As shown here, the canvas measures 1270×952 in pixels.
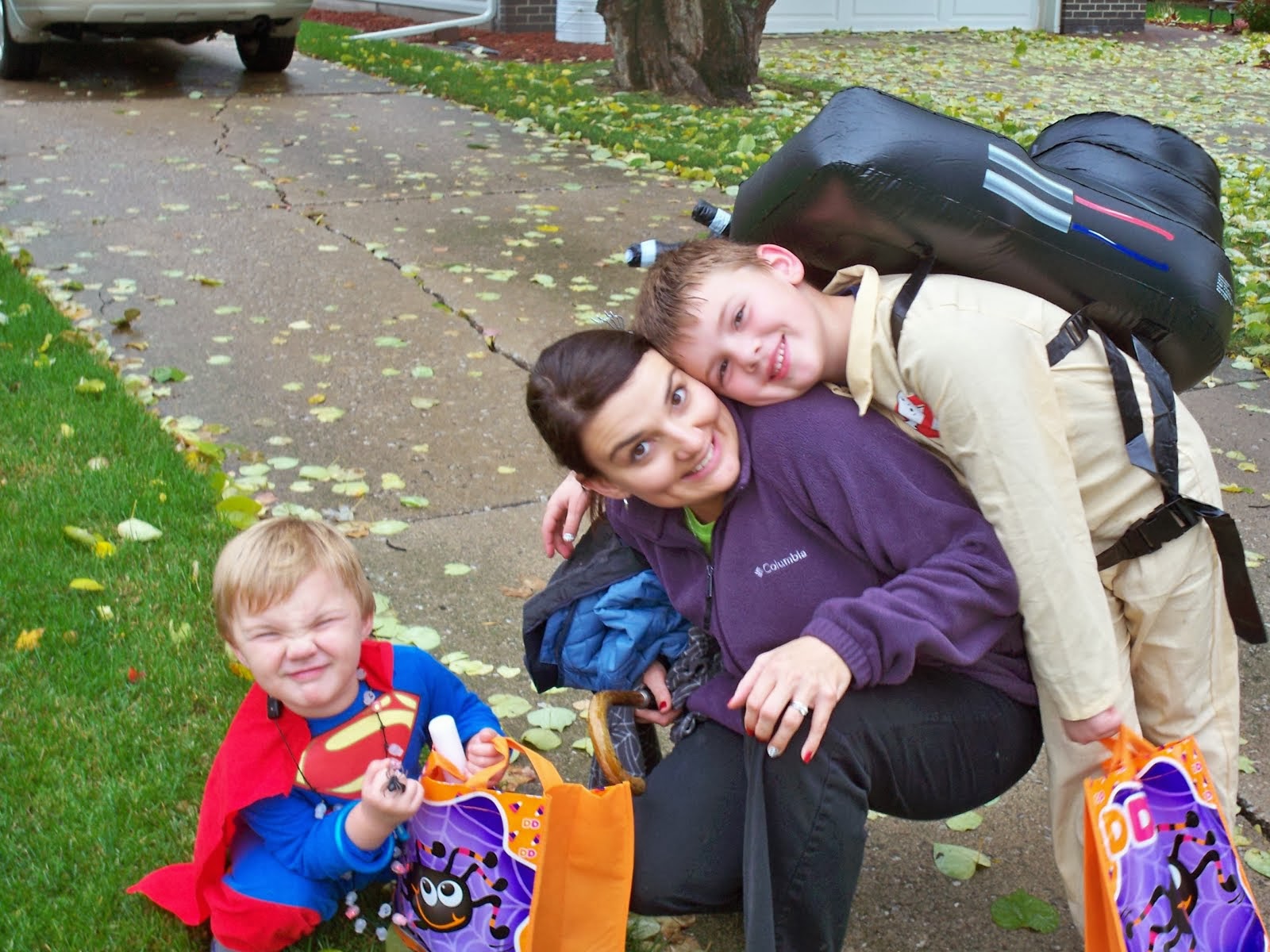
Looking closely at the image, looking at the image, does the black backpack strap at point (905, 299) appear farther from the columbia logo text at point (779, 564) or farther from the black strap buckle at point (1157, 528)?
the black strap buckle at point (1157, 528)

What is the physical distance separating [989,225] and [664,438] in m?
0.57

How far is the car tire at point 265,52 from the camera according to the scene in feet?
35.1

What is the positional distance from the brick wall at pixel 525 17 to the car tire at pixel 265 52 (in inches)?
145

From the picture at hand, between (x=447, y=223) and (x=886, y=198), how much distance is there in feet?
16.1

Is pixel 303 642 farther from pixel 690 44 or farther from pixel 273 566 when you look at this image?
pixel 690 44

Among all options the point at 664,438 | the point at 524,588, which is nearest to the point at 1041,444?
the point at 664,438

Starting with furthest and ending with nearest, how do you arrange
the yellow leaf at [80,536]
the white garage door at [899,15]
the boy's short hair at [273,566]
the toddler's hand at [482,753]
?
the white garage door at [899,15] < the yellow leaf at [80,536] < the toddler's hand at [482,753] < the boy's short hair at [273,566]

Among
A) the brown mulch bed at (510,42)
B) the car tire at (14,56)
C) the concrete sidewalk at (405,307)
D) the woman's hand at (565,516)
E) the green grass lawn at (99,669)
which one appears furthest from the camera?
the brown mulch bed at (510,42)

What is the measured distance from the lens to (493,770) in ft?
7.17

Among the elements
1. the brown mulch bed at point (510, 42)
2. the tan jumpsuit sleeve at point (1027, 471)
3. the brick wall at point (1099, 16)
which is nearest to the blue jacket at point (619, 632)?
the tan jumpsuit sleeve at point (1027, 471)

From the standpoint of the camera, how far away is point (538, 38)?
45.2ft

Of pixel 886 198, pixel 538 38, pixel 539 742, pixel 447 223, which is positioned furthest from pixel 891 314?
pixel 538 38

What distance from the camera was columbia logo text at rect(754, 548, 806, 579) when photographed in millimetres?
2039

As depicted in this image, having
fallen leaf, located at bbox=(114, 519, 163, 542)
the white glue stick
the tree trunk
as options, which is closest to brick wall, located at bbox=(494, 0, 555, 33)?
the tree trunk
